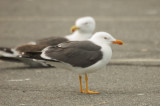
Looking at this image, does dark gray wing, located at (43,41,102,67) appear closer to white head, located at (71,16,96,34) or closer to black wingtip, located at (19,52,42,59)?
black wingtip, located at (19,52,42,59)

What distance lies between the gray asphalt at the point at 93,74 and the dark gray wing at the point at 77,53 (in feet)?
1.52

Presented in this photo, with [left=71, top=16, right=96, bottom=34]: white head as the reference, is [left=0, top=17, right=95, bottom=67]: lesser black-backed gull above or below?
below

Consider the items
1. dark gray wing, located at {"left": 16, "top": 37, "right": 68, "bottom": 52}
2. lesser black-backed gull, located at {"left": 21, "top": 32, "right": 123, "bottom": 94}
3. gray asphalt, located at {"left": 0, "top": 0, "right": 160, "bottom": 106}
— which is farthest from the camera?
dark gray wing, located at {"left": 16, "top": 37, "right": 68, "bottom": 52}

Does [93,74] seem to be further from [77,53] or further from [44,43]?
[77,53]

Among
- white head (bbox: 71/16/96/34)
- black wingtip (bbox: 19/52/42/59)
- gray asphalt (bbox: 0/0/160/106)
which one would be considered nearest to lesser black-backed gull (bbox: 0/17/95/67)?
white head (bbox: 71/16/96/34)

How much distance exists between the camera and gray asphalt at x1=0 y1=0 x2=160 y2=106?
5781 mm

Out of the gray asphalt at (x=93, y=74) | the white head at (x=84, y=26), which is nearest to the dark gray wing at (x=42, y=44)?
the gray asphalt at (x=93, y=74)

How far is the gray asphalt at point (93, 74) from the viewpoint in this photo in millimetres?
5781

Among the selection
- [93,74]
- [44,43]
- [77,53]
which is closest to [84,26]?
[44,43]

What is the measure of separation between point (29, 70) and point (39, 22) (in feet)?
16.1

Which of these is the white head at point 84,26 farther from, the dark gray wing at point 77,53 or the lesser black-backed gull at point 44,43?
the dark gray wing at point 77,53

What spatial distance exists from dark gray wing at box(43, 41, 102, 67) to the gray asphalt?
46cm

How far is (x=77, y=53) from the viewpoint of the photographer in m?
6.04

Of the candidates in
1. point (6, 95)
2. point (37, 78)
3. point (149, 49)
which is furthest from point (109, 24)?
point (6, 95)
